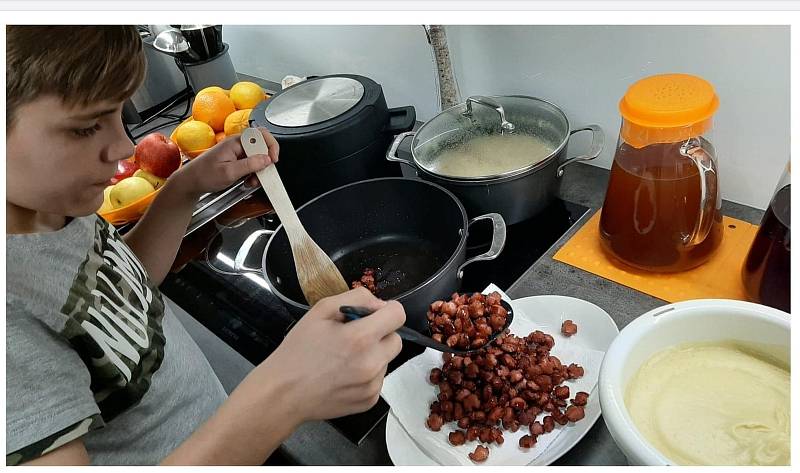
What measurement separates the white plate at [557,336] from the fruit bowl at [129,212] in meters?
0.64

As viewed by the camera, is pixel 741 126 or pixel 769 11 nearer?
pixel 769 11

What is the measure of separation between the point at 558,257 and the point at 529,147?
19cm

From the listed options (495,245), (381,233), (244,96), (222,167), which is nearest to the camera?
(495,245)

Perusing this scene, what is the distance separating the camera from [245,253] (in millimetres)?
880

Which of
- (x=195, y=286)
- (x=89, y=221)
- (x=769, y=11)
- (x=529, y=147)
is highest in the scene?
(x=769, y=11)

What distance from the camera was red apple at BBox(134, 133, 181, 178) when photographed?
1.05m

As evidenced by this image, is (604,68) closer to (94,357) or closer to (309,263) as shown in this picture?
(309,263)

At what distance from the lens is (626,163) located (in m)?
0.71

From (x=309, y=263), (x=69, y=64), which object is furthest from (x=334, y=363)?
(x=69, y=64)

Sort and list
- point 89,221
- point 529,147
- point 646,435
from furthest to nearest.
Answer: point 529,147 < point 89,221 < point 646,435

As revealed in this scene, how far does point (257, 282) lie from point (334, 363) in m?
0.44

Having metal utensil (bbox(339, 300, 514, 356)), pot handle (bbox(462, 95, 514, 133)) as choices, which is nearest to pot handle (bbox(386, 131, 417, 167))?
pot handle (bbox(462, 95, 514, 133))
